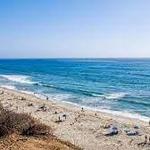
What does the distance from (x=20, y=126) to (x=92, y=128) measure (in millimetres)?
13173

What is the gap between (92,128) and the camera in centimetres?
2803

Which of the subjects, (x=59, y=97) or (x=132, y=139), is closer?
(x=132, y=139)

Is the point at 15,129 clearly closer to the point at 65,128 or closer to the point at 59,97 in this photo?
the point at 65,128

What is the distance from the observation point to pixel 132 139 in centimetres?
2491

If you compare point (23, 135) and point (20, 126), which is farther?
point (20, 126)

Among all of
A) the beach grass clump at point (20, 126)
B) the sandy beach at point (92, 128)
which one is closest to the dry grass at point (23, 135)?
the beach grass clump at point (20, 126)

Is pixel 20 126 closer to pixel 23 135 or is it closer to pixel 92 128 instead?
pixel 23 135

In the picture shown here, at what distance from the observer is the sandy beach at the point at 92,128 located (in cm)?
2352

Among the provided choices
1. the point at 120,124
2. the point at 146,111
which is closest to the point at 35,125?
the point at 120,124

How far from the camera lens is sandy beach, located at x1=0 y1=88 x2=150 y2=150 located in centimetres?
2352

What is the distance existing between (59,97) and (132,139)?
26.1 metres

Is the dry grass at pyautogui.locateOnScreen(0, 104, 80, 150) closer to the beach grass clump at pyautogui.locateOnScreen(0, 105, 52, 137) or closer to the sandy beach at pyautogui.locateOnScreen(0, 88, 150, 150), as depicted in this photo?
the beach grass clump at pyautogui.locateOnScreen(0, 105, 52, 137)

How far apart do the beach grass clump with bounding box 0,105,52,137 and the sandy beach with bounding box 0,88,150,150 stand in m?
5.44

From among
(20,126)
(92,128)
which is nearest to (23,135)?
(20,126)
